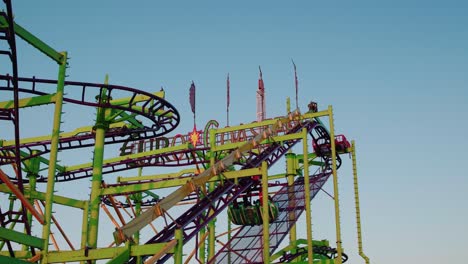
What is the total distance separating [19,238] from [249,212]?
43.3ft

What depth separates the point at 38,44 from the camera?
1795cm

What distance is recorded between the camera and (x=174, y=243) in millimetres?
17359

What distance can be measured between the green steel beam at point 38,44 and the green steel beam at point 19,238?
6.02 meters

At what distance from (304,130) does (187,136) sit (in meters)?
9.11

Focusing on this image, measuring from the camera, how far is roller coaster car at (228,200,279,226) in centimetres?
2652

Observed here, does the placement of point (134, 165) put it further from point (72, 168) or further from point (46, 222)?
point (46, 222)

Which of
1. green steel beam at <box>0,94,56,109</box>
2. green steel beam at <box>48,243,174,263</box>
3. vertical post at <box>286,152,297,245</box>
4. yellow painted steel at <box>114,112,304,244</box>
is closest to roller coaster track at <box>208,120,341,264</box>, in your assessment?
vertical post at <box>286,152,297,245</box>

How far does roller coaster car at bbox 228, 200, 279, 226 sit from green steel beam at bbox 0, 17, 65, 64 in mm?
11446

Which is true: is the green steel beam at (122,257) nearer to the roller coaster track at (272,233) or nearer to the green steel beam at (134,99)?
the green steel beam at (134,99)

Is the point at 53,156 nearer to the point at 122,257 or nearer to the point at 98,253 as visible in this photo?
the point at 98,253

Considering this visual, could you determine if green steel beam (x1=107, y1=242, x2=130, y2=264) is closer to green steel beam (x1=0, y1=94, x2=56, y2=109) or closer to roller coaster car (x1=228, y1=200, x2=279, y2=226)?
green steel beam (x1=0, y1=94, x2=56, y2=109)

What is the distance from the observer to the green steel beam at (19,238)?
14.5 metres

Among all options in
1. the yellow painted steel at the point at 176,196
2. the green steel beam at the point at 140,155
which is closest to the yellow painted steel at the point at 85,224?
the yellow painted steel at the point at 176,196

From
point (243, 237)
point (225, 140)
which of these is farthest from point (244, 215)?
point (225, 140)
